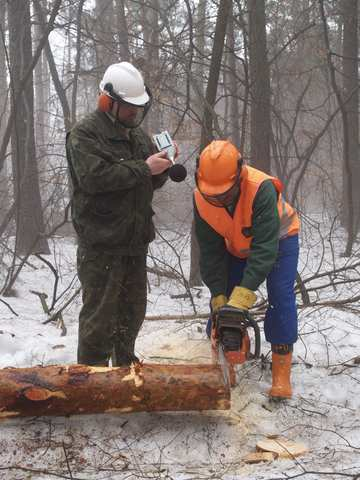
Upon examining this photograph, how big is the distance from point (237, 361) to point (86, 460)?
3.07 feet

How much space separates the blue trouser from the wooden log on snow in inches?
21.8

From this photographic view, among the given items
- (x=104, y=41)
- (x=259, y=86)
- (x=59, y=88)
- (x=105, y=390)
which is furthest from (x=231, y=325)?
(x=59, y=88)

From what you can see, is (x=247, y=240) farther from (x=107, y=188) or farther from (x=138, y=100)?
(x=138, y=100)

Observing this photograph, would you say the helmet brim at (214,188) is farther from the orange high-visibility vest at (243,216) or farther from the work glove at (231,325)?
the work glove at (231,325)

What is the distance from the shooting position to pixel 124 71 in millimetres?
3086

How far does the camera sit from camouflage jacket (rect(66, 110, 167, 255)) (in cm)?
293

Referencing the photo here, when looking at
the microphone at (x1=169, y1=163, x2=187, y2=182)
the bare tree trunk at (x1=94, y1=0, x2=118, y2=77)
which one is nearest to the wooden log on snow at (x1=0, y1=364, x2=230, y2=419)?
the microphone at (x1=169, y1=163, x2=187, y2=182)

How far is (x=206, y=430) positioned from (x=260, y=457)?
1.15 ft

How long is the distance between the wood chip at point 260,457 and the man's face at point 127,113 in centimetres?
197

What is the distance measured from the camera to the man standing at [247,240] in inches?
112

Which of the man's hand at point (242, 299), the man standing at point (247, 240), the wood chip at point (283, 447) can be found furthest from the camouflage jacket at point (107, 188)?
the wood chip at point (283, 447)

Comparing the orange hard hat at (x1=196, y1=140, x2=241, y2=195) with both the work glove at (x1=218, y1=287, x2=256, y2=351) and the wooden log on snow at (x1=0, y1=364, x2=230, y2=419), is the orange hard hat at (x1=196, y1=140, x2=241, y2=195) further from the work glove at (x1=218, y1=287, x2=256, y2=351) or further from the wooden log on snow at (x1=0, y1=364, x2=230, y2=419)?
the wooden log on snow at (x1=0, y1=364, x2=230, y2=419)

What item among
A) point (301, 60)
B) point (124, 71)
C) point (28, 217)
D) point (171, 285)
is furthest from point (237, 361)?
point (301, 60)

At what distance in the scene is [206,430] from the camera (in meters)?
2.76
